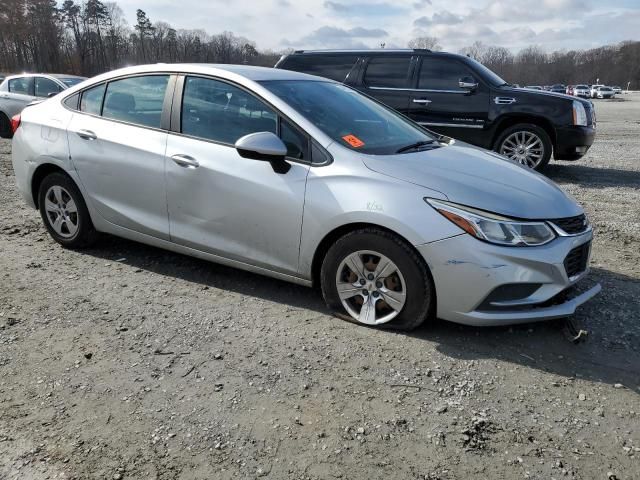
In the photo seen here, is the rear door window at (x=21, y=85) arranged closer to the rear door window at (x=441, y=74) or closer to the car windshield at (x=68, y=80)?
the car windshield at (x=68, y=80)

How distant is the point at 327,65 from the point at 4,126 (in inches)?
347

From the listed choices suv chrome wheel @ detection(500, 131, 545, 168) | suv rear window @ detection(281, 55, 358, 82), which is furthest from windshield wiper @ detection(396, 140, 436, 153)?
suv rear window @ detection(281, 55, 358, 82)

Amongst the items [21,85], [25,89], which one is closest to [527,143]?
[25,89]

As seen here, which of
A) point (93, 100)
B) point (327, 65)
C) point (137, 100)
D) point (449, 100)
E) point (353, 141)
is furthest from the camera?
point (327, 65)

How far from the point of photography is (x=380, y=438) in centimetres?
242

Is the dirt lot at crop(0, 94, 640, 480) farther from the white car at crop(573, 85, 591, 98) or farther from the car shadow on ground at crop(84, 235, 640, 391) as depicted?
the white car at crop(573, 85, 591, 98)

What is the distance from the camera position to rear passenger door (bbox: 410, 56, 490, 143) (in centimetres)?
848

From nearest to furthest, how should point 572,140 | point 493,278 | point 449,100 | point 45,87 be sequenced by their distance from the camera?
point 493,278
point 572,140
point 449,100
point 45,87

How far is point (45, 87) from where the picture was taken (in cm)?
1223

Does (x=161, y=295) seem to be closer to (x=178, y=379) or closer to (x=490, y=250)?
(x=178, y=379)

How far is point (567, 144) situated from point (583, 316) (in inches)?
215

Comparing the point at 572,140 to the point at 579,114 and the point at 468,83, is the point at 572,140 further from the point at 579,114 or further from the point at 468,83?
the point at 468,83

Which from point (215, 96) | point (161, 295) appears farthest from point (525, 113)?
point (161, 295)

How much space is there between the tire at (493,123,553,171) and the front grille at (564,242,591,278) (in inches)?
211
